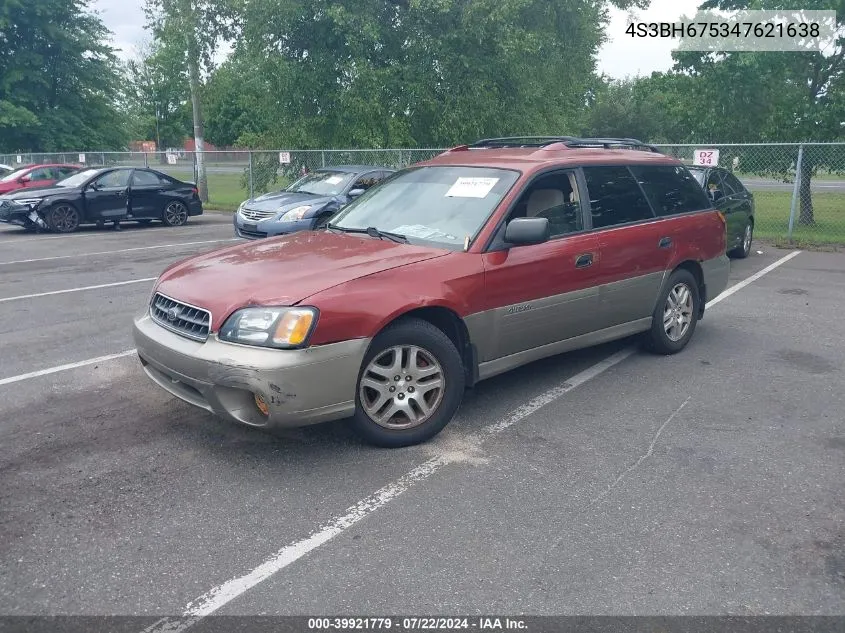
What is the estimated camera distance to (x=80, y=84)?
3538 centimetres

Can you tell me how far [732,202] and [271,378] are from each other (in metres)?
9.33

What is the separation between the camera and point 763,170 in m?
15.3

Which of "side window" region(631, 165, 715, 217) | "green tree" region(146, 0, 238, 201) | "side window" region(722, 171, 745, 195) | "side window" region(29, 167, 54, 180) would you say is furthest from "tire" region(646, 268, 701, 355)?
"side window" region(29, 167, 54, 180)

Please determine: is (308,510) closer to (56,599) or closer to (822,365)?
(56,599)

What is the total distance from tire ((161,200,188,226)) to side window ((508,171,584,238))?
14023 mm

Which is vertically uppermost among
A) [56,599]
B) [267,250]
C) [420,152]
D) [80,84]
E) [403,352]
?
[80,84]

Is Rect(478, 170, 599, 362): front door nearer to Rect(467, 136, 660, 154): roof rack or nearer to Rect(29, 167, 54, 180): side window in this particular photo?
Rect(467, 136, 660, 154): roof rack

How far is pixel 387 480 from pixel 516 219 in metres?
1.87

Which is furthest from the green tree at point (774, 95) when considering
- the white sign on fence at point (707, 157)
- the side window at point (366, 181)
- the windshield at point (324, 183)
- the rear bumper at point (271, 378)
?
the rear bumper at point (271, 378)

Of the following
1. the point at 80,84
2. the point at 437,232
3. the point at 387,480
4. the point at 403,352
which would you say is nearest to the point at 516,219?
the point at 437,232

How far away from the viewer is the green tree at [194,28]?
2027 cm

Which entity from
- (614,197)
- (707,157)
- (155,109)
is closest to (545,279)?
(614,197)

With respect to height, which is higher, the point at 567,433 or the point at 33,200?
Answer: the point at 33,200

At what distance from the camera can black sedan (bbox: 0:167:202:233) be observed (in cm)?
1555
